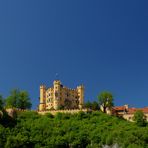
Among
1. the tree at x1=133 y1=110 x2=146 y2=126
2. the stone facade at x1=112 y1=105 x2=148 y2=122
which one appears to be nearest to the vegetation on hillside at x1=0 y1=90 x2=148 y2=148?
the tree at x1=133 y1=110 x2=146 y2=126

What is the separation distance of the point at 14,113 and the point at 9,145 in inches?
549

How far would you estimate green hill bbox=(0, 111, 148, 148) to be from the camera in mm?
107375

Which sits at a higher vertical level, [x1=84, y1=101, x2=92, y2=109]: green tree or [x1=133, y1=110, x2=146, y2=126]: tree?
[x1=84, y1=101, x2=92, y2=109]: green tree

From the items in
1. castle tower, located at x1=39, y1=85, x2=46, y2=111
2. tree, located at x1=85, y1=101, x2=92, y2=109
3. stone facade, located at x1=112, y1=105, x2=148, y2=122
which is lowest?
stone facade, located at x1=112, y1=105, x2=148, y2=122

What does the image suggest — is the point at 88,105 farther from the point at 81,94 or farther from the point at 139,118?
the point at 139,118

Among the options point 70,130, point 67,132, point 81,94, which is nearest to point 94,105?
point 81,94

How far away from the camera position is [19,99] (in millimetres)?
134750

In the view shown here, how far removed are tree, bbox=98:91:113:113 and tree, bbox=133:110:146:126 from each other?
7.38 metres

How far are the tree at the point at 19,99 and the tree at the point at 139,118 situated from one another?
2383 cm

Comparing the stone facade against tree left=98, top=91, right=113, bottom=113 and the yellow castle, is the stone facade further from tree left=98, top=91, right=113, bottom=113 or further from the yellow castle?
the yellow castle

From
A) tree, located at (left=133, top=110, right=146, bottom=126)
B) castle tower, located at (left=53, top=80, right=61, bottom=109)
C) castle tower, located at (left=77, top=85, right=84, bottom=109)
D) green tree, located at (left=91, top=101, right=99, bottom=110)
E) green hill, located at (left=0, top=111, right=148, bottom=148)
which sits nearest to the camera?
green hill, located at (left=0, top=111, right=148, bottom=148)

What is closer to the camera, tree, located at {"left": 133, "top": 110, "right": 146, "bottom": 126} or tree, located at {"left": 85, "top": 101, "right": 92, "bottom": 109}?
tree, located at {"left": 133, "top": 110, "right": 146, "bottom": 126}

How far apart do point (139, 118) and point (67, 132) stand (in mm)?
17335

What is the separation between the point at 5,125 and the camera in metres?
113
